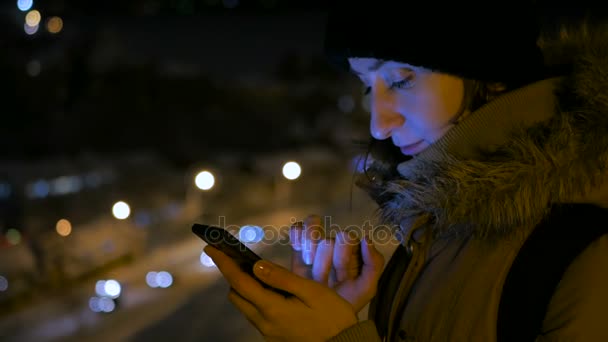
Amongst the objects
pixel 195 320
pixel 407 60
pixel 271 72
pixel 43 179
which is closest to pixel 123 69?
pixel 43 179

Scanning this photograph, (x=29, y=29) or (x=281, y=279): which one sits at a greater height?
(x=29, y=29)

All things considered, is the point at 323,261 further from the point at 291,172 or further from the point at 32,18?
the point at 291,172

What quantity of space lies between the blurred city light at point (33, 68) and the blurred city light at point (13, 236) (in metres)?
2.21

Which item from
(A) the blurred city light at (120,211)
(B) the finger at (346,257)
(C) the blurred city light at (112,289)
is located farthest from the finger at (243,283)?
(A) the blurred city light at (120,211)

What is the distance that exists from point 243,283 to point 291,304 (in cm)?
11

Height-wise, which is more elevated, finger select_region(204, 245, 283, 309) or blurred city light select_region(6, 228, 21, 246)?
blurred city light select_region(6, 228, 21, 246)

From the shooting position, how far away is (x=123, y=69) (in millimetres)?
9875

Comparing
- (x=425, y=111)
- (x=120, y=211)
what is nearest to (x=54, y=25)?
(x=120, y=211)

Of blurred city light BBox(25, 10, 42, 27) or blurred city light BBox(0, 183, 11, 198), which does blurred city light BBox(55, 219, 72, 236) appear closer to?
blurred city light BBox(0, 183, 11, 198)

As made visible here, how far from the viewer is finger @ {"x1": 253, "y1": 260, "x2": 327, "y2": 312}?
113cm

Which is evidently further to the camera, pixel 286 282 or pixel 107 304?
pixel 107 304

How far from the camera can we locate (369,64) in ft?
5.10

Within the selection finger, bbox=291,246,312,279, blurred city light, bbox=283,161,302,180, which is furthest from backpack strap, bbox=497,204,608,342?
blurred city light, bbox=283,161,302,180

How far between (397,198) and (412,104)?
9.9 inches
